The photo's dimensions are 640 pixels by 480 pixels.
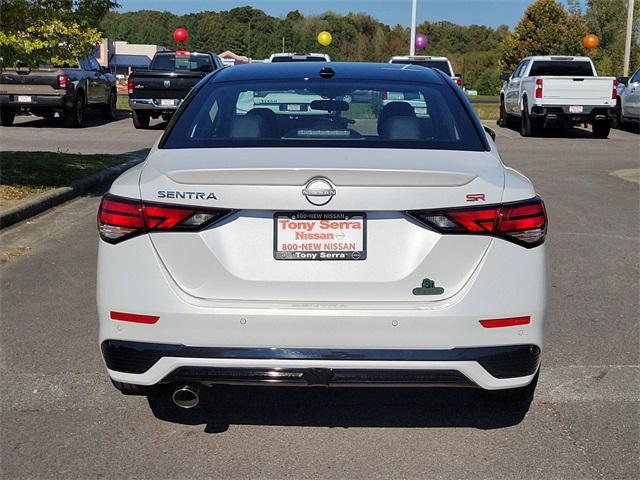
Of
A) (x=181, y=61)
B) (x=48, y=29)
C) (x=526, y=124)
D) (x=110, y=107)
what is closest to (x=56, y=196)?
(x=48, y=29)

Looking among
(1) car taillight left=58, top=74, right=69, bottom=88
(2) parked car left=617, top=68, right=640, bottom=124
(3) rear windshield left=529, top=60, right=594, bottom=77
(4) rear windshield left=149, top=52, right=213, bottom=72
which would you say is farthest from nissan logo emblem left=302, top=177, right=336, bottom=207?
(2) parked car left=617, top=68, right=640, bottom=124

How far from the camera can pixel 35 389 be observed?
4789mm

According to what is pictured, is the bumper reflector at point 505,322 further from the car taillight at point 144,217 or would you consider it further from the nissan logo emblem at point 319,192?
the car taillight at point 144,217

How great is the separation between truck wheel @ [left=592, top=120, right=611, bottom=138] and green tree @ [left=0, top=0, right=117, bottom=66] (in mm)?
15761

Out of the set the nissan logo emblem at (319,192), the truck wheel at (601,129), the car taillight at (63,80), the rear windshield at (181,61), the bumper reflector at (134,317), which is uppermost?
the rear windshield at (181,61)

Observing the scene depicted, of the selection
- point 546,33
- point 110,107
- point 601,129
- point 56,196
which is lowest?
point 56,196

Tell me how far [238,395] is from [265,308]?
48.4 inches

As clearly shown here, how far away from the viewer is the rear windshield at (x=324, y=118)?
13.8ft

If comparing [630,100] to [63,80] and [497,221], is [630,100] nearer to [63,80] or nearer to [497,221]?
[63,80]

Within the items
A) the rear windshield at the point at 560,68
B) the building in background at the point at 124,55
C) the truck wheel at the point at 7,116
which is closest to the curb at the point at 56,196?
the truck wheel at the point at 7,116

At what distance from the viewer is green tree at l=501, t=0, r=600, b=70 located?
75.8 meters

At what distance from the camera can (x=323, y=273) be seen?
3639 millimetres

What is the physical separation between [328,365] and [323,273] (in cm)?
36

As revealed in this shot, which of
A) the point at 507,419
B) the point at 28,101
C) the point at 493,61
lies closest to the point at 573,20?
the point at 493,61
